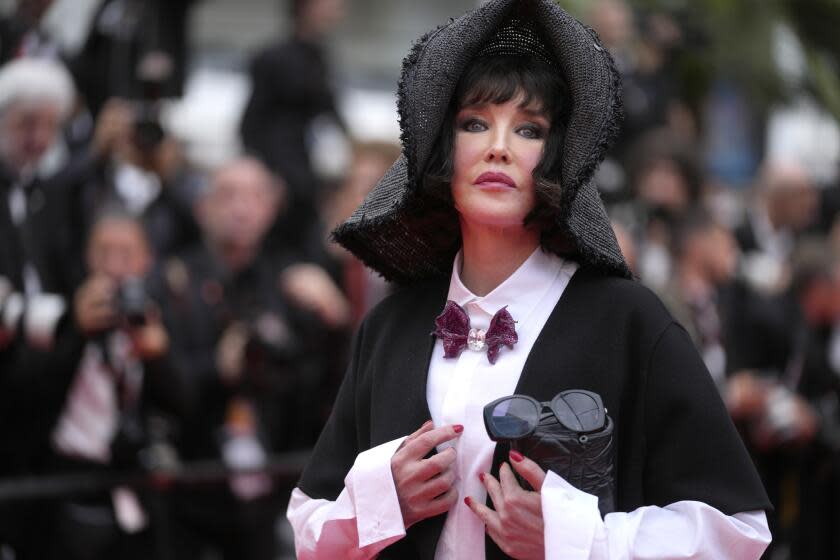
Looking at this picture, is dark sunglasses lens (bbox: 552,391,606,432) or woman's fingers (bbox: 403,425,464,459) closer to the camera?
dark sunglasses lens (bbox: 552,391,606,432)

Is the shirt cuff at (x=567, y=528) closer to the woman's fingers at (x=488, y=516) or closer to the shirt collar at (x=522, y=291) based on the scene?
the woman's fingers at (x=488, y=516)

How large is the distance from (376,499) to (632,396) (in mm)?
567

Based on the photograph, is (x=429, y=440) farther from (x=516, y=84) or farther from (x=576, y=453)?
(x=516, y=84)

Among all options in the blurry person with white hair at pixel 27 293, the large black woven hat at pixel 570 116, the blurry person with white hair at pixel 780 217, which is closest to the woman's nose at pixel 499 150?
the large black woven hat at pixel 570 116

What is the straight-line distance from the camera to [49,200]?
6.05 m

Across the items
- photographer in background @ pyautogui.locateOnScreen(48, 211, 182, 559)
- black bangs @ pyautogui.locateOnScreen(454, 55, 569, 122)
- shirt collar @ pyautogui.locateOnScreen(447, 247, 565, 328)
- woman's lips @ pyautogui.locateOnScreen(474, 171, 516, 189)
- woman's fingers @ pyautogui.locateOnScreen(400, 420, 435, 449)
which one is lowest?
photographer in background @ pyautogui.locateOnScreen(48, 211, 182, 559)

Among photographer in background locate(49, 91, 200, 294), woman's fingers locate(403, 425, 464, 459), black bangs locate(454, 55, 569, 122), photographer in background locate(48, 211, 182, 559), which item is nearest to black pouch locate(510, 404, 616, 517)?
woman's fingers locate(403, 425, 464, 459)

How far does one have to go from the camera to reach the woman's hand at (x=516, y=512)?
9.48 ft

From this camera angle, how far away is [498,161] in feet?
10.1

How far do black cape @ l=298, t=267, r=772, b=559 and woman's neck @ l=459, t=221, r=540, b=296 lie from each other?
0.14m

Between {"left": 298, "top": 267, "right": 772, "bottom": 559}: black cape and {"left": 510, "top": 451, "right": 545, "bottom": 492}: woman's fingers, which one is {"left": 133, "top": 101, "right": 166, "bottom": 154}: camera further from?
{"left": 510, "top": 451, "right": 545, "bottom": 492}: woman's fingers

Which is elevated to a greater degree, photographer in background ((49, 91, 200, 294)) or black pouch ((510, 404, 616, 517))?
photographer in background ((49, 91, 200, 294))

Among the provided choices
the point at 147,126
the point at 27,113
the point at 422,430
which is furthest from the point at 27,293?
the point at 422,430

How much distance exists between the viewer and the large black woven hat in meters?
2.99
